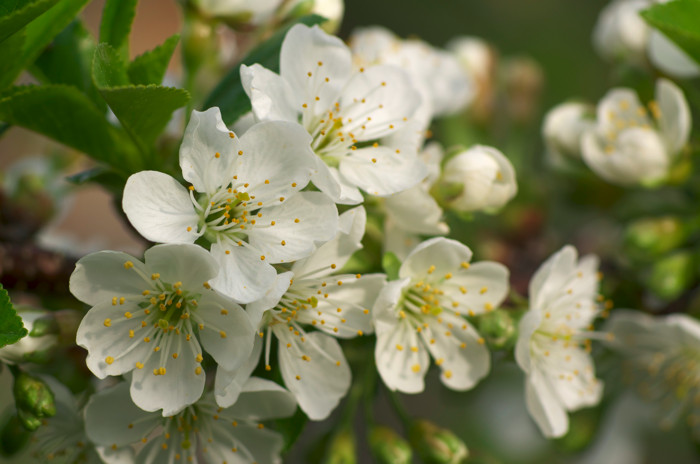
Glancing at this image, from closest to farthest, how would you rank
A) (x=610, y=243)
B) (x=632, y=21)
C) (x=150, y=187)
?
(x=150, y=187), (x=632, y=21), (x=610, y=243)

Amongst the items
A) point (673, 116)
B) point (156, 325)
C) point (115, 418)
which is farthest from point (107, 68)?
point (673, 116)

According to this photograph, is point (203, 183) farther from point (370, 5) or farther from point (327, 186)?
point (370, 5)

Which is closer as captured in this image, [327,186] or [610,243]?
[327,186]

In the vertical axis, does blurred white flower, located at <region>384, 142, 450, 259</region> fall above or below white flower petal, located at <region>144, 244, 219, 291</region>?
below

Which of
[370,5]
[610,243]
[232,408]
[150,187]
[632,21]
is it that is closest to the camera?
[150,187]

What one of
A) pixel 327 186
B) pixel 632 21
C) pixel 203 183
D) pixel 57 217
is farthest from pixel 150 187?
pixel 632 21

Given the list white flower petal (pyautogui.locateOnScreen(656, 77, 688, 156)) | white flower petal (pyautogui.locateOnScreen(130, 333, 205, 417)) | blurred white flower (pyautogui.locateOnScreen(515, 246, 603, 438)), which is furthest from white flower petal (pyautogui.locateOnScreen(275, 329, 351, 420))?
white flower petal (pyautogui.locateOnScreen(656, 77, 688, 156))

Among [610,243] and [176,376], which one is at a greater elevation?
[176,376]

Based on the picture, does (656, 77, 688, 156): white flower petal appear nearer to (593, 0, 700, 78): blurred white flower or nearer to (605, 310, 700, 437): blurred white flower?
(593, 0, 700, 78): blurred white flower
